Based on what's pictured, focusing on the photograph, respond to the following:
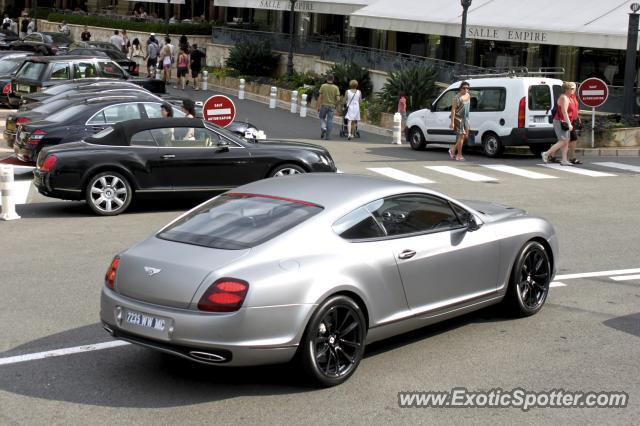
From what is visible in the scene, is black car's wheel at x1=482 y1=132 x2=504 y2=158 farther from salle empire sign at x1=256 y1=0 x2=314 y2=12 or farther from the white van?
salle empire sign at x1=256 y1=0 x2=314 y2=12

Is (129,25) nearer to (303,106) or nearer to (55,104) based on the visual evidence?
(303,106)

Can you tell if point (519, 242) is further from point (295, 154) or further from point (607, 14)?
point (607, 14)

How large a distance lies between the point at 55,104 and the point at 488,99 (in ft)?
33.7

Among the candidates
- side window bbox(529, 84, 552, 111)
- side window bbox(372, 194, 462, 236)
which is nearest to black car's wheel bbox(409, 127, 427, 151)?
side window bbox(529, 84, 552, 111)

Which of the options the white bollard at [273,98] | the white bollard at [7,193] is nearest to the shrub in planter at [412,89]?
the white bollard at [273,98]

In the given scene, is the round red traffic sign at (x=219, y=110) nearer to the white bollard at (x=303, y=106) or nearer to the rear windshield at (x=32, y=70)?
the rear windshield at (x=32, y=70)

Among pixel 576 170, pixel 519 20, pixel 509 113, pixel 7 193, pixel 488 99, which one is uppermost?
pixel 519 20

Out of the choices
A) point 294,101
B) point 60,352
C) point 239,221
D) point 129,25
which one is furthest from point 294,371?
point 129,25

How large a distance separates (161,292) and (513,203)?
1101 cm

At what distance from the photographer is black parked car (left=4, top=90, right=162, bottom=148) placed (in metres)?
20.5

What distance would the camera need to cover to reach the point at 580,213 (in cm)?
1617

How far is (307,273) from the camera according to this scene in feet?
23.6

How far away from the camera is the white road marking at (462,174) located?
20.7m

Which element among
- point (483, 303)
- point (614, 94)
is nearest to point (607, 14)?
point (614, 94)
